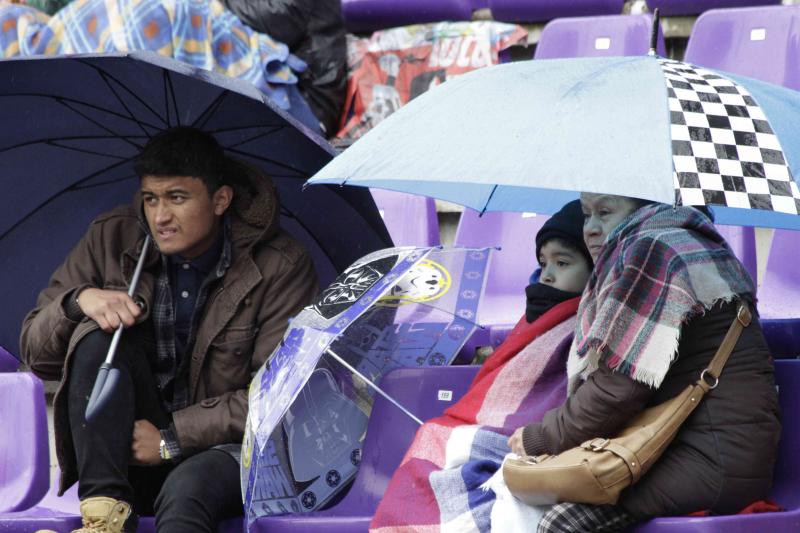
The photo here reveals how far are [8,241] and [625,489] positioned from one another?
2.04 meters

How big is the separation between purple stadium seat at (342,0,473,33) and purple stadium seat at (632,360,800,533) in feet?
11.5

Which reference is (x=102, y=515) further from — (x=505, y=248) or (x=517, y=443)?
(x=505, y=248)

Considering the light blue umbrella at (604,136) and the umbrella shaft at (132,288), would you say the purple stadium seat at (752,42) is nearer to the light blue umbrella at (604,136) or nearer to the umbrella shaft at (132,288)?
the light blue umbrella at (604,136)

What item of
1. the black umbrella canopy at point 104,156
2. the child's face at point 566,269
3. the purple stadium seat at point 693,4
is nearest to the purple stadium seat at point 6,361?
the black umbrella canopy at point 104,156

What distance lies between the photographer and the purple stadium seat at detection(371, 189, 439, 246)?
5.12 m

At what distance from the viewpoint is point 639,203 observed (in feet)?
11.4

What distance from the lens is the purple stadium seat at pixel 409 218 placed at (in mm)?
5125

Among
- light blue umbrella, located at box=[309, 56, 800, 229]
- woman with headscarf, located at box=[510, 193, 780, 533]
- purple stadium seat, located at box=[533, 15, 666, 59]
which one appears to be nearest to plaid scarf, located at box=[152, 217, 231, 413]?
light blue umbrella, located at box=[309, 56, 800, 229]

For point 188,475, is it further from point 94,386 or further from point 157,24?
point 157,24

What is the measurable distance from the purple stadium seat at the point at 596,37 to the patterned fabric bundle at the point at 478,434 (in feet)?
7.33

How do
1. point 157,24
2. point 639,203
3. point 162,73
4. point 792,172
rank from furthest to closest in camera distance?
point 157,24
point 162,73
point 639,203
point 792,172

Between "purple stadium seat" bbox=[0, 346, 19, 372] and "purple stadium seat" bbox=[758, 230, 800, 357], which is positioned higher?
"purple stadium seat" bbox=[758, 230, 800, 357]

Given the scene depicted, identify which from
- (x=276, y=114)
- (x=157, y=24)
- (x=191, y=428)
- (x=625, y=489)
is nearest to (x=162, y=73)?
(x=276, y=114)

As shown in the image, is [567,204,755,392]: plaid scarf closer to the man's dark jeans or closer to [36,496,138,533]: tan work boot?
the man's dark jeans
